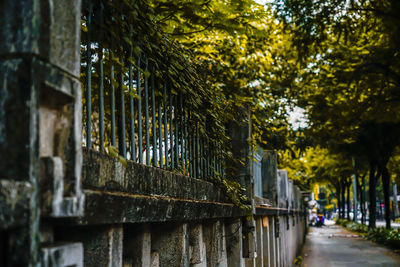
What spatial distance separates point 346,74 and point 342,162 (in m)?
20.9

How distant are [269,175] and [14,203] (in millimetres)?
8285

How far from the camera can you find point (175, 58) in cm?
317

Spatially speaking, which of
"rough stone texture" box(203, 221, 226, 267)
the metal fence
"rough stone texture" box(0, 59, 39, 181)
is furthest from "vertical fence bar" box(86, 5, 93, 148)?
"rough stone texture" box(203, 221, 226, 267)

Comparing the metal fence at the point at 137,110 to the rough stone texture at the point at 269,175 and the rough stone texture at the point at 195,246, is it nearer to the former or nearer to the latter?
the rough stone texture at the point at 195,246

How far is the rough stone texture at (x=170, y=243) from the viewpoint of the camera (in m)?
2.76

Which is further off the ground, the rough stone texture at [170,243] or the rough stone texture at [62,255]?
the rough stone texture at [62,255]

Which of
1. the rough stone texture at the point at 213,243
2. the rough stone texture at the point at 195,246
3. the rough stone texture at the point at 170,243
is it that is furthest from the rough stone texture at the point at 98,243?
the rough stone texture at the point at 213,243

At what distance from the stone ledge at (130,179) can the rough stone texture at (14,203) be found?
41cm

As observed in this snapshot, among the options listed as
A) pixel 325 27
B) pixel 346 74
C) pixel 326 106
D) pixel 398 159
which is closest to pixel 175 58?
pixel 325 27

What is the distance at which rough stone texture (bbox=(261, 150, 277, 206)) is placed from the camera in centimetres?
914

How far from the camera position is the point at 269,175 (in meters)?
9.28

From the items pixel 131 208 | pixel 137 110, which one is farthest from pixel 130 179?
pixel 137 110

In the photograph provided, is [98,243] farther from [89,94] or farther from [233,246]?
[233,246]

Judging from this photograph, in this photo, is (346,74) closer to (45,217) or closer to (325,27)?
(325,27)
